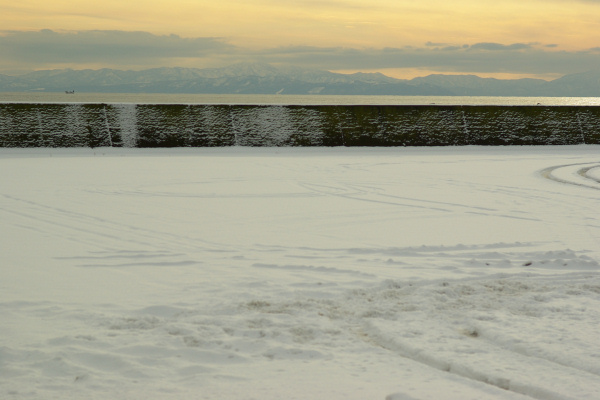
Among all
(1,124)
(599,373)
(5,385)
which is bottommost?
(599,373)

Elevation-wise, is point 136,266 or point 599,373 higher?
point 136,266

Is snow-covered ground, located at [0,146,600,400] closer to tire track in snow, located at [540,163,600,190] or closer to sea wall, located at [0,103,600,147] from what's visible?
tire track in snow, located at [540,163,600,190]

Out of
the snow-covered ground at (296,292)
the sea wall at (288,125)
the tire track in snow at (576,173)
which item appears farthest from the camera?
the sea wall at (288,125)

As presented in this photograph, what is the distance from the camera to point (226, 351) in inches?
137

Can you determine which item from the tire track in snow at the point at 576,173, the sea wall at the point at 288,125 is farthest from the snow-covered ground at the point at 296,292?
the sea wall at the point at 288,125

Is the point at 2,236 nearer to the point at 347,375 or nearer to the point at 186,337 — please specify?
the point at 186,337

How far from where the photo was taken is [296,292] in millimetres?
4516

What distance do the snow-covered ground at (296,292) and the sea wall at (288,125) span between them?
6477 millimetres

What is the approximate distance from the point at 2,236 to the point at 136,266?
1.80 meters

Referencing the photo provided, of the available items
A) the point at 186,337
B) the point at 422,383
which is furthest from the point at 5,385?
the point at 422,383

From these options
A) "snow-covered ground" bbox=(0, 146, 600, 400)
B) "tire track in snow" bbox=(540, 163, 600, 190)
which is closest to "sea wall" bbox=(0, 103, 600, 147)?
"tire track in snow" bbox=(540, 163, 600, 190)

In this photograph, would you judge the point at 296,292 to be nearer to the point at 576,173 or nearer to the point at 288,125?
the point at 576,173

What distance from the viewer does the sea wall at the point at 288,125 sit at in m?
15.6

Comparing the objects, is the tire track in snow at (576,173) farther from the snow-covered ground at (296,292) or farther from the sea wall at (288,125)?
the sea wall at (288,125)
